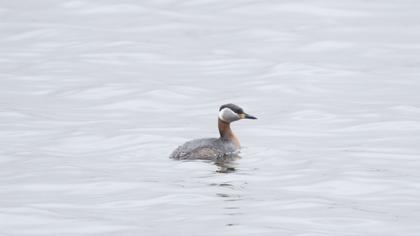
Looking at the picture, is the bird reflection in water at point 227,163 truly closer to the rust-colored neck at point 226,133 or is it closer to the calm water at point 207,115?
the calm water at point 207,115

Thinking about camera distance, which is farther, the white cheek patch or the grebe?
the white cheek patch

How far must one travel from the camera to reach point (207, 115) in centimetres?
2083

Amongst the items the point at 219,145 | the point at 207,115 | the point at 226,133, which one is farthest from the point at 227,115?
the point at 207,115

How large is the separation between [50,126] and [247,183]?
216 inches

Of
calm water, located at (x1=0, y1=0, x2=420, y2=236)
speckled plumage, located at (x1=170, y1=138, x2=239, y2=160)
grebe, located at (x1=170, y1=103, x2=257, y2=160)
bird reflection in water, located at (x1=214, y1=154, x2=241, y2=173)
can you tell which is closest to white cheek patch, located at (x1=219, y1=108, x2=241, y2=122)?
grebe, located at (x1=170, y1=103, x2=257, y2=160)

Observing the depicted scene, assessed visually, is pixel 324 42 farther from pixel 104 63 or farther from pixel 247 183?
pixel 247 183

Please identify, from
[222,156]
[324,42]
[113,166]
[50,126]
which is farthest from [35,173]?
[324,42]

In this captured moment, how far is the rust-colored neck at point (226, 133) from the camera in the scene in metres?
17.8

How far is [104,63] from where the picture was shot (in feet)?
84.4

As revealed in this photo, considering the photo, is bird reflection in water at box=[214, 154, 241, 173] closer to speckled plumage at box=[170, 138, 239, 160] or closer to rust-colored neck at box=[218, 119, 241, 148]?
speckled plumage at box=[170, 138, 239, 160]

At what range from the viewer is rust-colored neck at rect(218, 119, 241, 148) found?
701 inches

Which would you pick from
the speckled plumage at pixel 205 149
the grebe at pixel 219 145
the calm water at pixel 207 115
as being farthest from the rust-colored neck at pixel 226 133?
the calm water at pixel 207 115

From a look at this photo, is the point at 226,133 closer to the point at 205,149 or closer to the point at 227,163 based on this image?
the point at 205,149

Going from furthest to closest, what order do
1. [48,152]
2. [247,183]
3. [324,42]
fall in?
[324,42] < [48,152] < [247,183]
